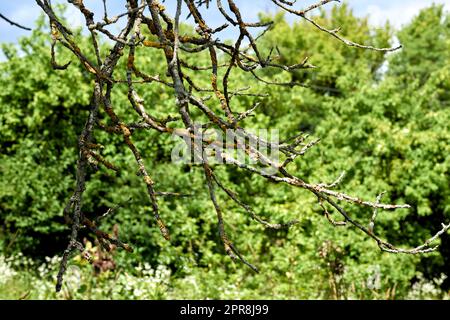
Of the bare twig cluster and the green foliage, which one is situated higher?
the green foliage

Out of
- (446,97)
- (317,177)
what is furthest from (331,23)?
(317,177)

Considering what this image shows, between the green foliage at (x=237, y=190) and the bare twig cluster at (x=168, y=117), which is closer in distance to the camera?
the bare twig cluster at (x=168, y=117)

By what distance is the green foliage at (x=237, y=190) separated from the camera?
8023mm

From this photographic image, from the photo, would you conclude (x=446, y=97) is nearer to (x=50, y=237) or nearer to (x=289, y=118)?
(x=289, y=118)

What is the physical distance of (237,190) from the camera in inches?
383

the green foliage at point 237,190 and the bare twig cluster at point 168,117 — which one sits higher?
the green foliage at point 237,190

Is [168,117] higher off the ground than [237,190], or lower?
lower

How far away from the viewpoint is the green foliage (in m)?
8.02

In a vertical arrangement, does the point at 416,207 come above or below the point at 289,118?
below

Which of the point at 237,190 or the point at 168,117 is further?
the point at 237,190

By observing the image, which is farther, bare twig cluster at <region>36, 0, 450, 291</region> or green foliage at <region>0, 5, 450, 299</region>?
green foliage at <region>0, 5, 450, 299</region>

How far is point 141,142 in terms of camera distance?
947 cm
